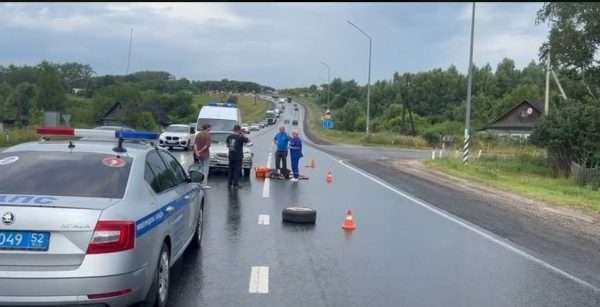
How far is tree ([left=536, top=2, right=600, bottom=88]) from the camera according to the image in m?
32.3

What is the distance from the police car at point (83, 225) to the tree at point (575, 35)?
102 ft

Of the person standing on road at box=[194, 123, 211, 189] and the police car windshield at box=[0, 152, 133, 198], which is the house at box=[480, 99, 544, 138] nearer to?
the person standing on road at box=[194, 123, 211, 189]

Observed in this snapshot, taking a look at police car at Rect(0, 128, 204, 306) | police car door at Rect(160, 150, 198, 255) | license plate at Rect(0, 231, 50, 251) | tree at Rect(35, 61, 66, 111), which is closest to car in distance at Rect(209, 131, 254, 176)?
police car door at Rect(160, 150, 198, 255)

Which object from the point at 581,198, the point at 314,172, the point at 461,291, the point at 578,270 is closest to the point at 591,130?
the point at 581,198

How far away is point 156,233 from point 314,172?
18778 millimetres

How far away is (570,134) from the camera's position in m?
28.0

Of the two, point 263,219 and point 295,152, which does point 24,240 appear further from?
point 295,152

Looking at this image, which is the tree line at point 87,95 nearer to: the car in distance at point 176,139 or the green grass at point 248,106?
the green grass at point 248,106

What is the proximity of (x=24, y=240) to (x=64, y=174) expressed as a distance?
37.3 inches

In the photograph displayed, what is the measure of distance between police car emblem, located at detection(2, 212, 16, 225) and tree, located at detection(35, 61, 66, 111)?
8681cm

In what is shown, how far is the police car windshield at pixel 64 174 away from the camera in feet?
17.8

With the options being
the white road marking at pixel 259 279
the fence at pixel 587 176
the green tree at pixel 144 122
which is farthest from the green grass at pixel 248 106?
the white road marking at pixel 259 279

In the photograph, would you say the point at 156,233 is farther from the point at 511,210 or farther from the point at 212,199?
the point at 511,210

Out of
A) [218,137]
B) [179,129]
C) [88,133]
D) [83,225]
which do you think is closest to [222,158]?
[218,137]
